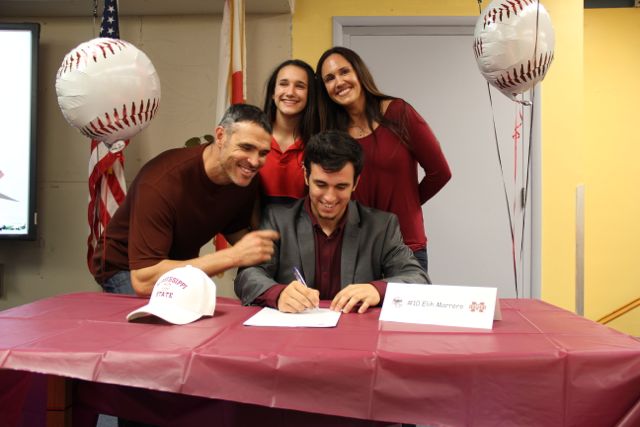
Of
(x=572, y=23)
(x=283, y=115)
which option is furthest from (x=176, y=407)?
(x=572, y=23)

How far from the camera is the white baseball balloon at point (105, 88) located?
1.89 m

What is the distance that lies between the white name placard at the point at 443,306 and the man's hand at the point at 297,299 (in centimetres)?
18

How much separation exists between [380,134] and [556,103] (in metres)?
1.94

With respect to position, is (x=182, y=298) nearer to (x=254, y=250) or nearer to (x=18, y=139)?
(x=254, y=250)

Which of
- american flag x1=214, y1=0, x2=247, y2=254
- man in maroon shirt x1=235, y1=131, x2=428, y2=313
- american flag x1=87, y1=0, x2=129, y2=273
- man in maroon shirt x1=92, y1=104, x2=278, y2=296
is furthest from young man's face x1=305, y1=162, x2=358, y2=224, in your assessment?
american flag x1=87, y1=0, x2=129, y2=273

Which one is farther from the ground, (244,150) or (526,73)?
(526,73)

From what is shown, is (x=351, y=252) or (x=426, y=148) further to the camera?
(x=426, y=148)

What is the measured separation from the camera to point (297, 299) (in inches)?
57.2

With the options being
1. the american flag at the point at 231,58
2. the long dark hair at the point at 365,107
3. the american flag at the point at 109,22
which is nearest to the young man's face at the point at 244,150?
the long dark hair at the point at 365,107

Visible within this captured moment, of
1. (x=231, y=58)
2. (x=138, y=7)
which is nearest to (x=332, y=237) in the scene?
(x=231, y=58)

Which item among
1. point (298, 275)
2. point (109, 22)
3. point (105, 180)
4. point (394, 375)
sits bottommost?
point (394, 375)

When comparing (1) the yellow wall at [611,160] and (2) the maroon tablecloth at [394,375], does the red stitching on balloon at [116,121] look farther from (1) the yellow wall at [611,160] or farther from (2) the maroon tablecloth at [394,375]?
(1) the yellow wall at [611,160]

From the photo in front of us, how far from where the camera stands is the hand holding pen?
4.74 ft

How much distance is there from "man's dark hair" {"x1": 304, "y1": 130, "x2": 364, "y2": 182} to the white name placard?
1.47ft
